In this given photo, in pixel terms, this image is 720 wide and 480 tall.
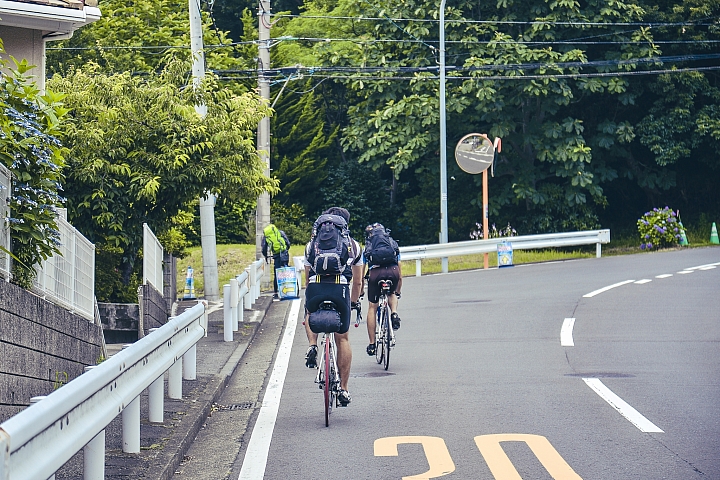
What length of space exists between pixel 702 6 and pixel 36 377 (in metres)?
33.1

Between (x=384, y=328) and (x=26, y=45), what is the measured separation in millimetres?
7606

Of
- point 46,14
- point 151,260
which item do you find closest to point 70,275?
point 151,260

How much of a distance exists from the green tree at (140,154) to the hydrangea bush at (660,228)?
18.0 m

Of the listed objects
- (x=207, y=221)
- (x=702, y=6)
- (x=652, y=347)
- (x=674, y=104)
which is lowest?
(x=652, y=347)

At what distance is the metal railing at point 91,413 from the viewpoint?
4.16 m

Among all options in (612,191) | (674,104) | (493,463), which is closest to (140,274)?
(493,463)

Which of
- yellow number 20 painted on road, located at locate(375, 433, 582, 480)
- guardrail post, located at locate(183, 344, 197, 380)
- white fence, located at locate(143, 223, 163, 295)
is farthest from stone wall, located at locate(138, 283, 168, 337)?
yellow number 20 painted on road, located at locate(375, 433, 582, 480)

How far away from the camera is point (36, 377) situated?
8.50 meters

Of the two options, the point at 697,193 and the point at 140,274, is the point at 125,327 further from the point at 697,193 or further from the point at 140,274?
the point at 697,193

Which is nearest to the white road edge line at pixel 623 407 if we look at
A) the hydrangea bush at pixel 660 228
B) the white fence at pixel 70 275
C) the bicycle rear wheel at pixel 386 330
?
the bicycle rear wheel at pixel 386 330

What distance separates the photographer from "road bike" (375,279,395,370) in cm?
1232

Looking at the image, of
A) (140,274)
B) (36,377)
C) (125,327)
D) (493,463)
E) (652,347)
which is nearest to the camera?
(493,463)

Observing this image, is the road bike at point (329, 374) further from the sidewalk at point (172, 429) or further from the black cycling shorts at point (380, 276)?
the black cycling shorts at point (380, 276)

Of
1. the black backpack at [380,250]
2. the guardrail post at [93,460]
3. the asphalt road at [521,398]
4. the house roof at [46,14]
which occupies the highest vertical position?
the house roof at [46,14]
